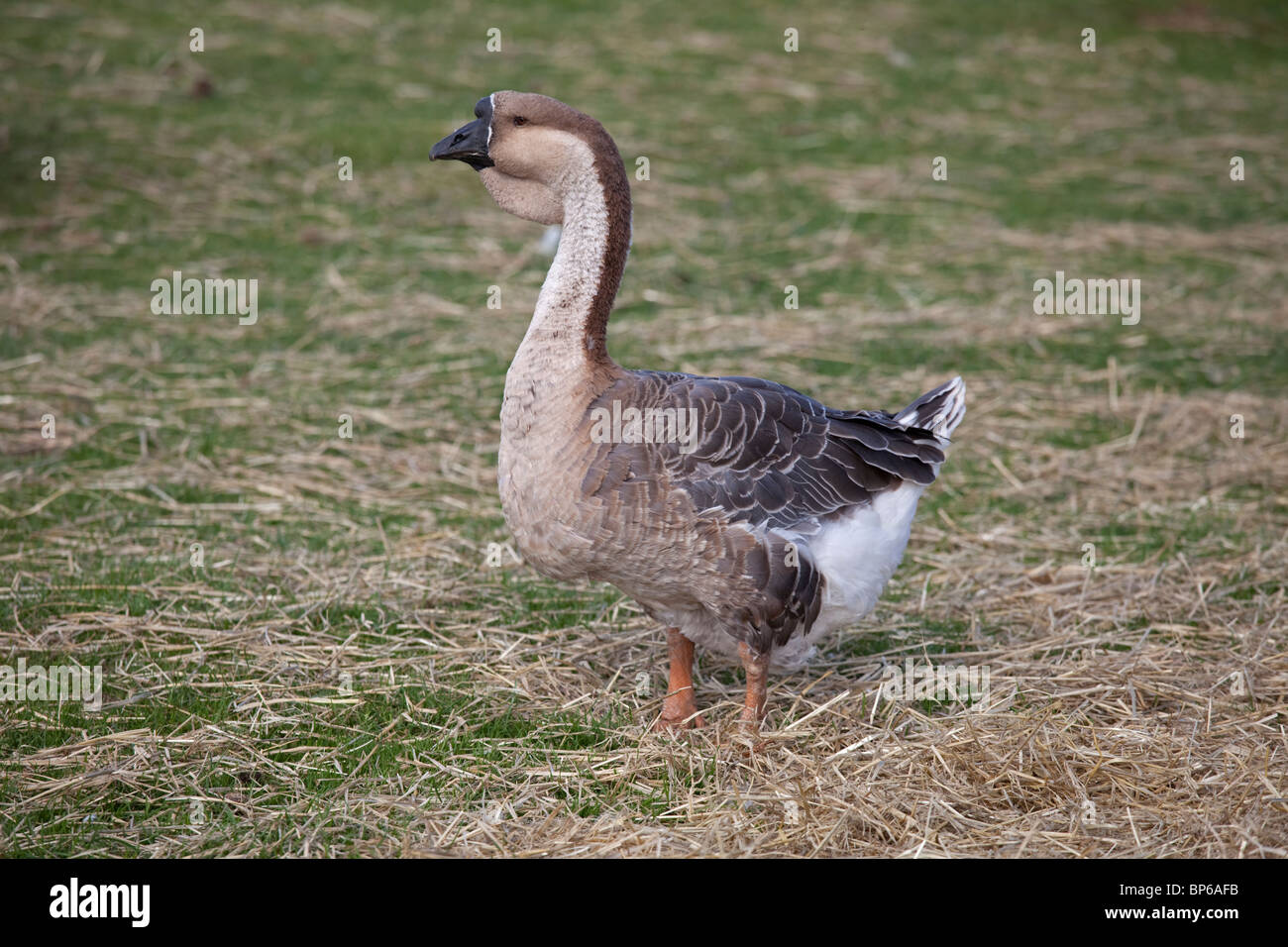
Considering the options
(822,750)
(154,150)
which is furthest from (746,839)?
(154,150)

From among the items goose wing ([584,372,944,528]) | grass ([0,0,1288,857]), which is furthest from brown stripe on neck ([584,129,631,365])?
grass ([0,0,1288,857])

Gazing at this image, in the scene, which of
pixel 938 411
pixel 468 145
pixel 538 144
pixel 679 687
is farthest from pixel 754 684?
pixel 468 145

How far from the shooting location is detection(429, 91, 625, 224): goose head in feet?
15.3

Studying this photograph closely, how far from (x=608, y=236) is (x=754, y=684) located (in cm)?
175

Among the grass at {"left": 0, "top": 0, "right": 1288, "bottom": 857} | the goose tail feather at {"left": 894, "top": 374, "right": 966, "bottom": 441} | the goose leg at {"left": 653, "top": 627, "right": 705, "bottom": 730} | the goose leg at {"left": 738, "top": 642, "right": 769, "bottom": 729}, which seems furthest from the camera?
the goose tail feather at {"left": 894, "top": 374, "right": 966, "bottom": 441}

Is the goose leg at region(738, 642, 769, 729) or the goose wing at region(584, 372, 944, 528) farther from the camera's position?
the goose leg at region(738, 642, 769, 729)

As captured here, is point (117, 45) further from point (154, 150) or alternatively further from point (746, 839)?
point (746, 839)

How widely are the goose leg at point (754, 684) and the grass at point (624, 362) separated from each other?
137 mm

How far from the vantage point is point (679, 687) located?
5.06 m

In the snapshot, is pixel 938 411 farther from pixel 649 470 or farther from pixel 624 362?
pixel 624 362

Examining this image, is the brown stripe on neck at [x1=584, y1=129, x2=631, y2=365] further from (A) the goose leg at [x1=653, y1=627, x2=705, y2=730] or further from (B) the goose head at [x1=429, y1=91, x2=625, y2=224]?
(A) the goose leg at [x1=653, y1=627, x2=705, y2=730]

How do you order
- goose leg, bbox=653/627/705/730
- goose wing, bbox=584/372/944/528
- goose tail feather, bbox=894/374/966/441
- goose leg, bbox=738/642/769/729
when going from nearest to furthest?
goose wing, bbox=584/372/944/528 → goose leg, bbox=738/642/769/729 → goose leg, bbox=653/627/705/730 → goose tail feather, bbox=894/374/966/441

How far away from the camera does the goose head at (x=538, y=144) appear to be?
4.65 metres

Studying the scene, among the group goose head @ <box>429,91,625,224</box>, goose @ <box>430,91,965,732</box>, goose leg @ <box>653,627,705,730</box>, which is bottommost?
goose leg @ <box>653,627,705,730</box>
